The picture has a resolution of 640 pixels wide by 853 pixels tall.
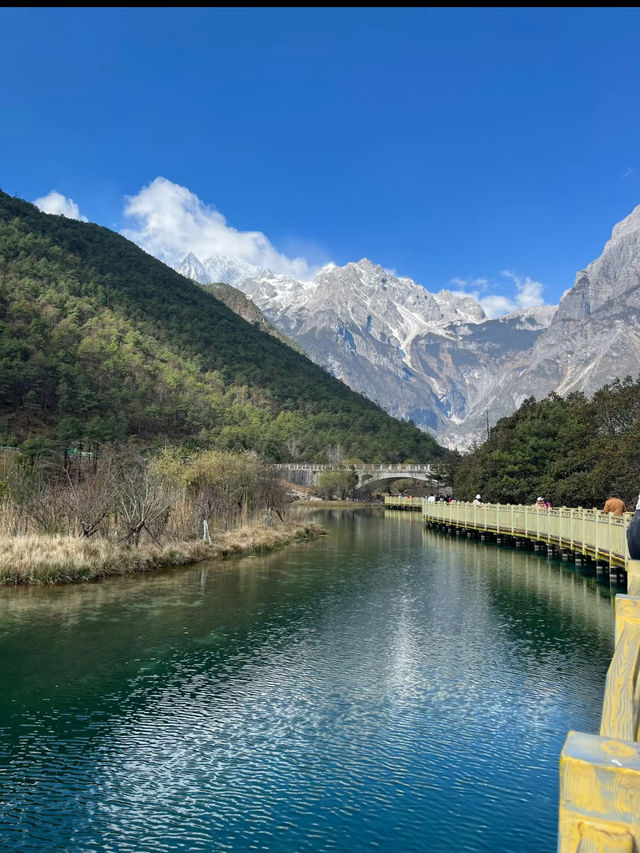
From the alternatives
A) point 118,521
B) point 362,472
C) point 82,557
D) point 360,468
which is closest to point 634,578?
point 82,557

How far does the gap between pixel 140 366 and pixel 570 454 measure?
8409 cm

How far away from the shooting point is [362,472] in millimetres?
115438

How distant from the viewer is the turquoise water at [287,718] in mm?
7090

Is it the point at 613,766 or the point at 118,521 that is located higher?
the point at 613,766

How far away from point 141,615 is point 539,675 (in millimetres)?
9780

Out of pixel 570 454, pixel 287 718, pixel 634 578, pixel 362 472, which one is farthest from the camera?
pixel 362 472

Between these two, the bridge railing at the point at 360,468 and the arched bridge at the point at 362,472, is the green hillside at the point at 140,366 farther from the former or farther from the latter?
the arched bridge at the point at 362,472

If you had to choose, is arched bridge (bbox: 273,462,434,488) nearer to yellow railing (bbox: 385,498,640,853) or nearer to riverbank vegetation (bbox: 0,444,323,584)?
riverbank vegetation (bbox: 0,444,323,584)

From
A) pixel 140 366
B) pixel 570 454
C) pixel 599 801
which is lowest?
pixel 599 801

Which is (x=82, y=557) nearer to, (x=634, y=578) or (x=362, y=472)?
(x=634, y=578)

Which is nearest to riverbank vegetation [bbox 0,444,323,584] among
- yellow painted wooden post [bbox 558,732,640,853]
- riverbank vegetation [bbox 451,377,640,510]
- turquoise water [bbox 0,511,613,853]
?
turquoise water [bbox 0,511,613,853]

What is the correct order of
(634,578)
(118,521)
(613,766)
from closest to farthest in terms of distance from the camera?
1. (613,766)
2. (634,578)
3. (118,521)

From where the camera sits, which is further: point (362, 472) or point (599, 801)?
point (362, 472)

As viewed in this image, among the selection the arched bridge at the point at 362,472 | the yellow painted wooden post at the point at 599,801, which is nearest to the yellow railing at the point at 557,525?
the yellow painted wooden post at the point at 599,801
